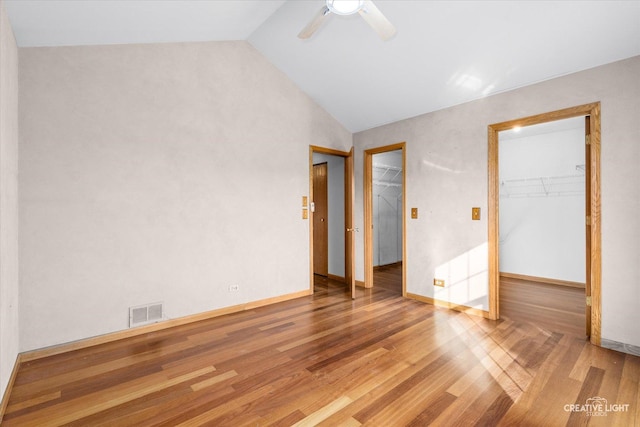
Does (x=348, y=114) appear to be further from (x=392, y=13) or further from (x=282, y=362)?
(x=282, y=362)

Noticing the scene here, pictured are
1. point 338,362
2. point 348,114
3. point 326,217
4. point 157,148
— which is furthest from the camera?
point 326,217

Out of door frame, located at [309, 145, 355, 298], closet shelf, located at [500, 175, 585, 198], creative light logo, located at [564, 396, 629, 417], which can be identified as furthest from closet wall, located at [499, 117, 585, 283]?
creative light logo, located at [564, 396, 629, 417]

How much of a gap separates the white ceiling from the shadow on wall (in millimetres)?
1859

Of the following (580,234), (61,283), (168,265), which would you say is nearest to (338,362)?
(168,265)

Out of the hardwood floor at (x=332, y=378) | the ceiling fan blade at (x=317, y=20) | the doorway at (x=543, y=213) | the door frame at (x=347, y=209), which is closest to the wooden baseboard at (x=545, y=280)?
the doorway at (x=543, y=213)

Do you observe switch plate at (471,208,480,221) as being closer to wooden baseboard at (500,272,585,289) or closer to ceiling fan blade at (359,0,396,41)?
ceiling fan blade at (359,0,396,41)

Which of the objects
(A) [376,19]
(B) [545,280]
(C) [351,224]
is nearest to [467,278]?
(C) [351,224]

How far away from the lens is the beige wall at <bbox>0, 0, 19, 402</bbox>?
76.4 inches

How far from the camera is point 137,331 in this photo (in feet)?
9.89

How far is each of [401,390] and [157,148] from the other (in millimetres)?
3091

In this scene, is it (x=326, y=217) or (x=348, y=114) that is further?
(x=326, y=217)

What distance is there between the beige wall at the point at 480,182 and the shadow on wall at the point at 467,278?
1 centimetres

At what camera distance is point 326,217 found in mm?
5539

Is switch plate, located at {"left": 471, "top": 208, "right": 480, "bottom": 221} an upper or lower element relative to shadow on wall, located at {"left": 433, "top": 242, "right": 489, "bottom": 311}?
upper
